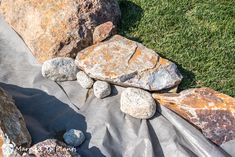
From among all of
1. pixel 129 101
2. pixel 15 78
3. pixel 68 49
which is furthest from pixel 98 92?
pixel 15 78

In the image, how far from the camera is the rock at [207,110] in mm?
2852

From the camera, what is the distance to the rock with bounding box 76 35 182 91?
2.99m

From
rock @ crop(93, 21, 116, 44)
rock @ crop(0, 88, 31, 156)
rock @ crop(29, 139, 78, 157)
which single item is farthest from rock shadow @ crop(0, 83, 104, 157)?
rock @ crop(93, 21, 116, 44)

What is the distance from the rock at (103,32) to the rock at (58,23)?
4 centimetres

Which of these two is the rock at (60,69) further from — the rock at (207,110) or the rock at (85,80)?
the rock at (207,110)

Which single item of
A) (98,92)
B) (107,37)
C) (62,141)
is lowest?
(62,141)

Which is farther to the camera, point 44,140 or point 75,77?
point 75,77

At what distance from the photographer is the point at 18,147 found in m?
2.62

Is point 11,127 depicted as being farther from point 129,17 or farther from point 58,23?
point 129,17

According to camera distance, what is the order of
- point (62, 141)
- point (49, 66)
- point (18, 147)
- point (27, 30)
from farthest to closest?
point (27, 30), point (49, 66), point (62, 141), point (18, 147)

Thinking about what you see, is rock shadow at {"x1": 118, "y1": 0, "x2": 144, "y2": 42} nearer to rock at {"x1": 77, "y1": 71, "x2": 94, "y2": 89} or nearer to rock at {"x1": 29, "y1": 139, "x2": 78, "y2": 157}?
rock at {"x1": 77, "y1": 71, "x2": 94, "y2": 89}

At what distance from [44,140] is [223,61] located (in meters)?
1.39

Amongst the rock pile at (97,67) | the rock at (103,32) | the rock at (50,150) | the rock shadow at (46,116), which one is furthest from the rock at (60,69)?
the rock at (50,150)

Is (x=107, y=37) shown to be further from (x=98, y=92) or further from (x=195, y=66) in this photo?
(x=195, y=66)
